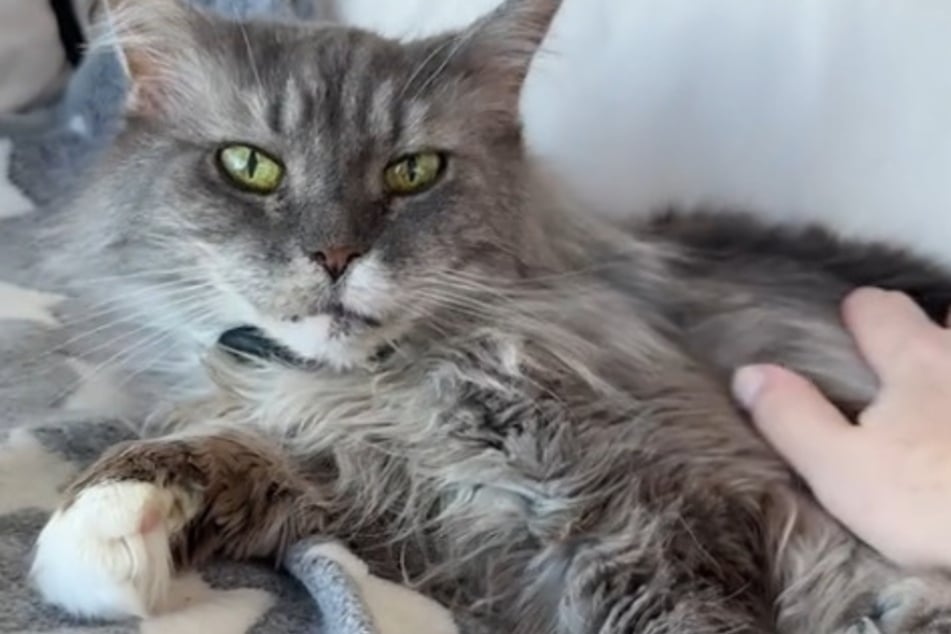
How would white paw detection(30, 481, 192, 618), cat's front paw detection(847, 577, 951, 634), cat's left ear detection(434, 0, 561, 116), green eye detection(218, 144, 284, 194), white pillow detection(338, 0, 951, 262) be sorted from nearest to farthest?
white paw detection(30, 481, 192, 618) → cat's front paw detection(847, 577, 951, 634) → green eye detection(218, 144, 284, 194) → cat's left ear detection(434, 0, 561, 116) → white pillow detection(338, 0, 951, 262)

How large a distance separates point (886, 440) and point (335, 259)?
0.52 meters

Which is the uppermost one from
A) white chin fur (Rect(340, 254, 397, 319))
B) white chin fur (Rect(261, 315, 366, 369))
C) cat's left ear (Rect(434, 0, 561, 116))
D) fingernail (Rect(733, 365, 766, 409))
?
cat's left ear (Rect(434, 0, 561, 116))

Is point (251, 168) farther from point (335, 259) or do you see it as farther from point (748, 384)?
point (748, 384)

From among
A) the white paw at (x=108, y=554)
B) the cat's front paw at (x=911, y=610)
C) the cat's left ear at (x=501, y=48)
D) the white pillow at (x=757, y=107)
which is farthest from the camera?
the white pillow at (x=757, y=107)

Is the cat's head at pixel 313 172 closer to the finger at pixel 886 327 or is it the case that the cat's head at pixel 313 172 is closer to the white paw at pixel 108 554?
the white paw at pixel 108 554

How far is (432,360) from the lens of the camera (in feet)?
4.61

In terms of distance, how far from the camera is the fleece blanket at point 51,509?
1.11 m

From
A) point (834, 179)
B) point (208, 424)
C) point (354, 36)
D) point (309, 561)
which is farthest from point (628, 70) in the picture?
point (309, 561)

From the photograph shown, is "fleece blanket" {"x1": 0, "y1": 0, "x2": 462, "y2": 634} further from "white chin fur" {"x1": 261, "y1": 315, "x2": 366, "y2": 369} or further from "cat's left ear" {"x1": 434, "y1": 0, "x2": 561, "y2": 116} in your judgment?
"cat's left ear" {"x1": 434, "y1": 0, "x2": 561, "y2": 116}

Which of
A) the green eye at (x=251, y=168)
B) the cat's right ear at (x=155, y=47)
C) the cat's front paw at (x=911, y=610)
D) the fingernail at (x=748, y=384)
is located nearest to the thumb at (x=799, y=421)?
the fingernail at (x=748, y=384)

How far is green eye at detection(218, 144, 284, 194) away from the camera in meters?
1.37

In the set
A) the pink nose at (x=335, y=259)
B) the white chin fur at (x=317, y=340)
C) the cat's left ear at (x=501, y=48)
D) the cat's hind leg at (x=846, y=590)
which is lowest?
the cat's hind leg at (x=846, y=590)

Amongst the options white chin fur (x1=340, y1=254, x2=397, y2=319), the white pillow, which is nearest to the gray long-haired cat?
white chin fur (x1=340, y1=254, x2=397, y2=319)

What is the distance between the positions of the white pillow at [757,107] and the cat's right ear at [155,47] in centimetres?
48
